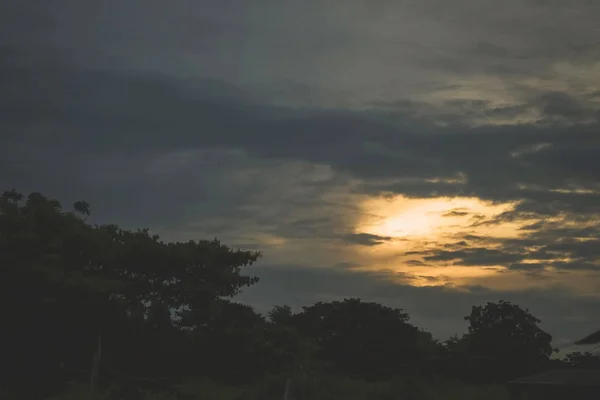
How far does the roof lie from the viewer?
1566 inches

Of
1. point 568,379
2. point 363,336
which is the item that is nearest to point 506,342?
point 363,336

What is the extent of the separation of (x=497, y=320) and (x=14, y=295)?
173 ft

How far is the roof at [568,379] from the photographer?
39781 millimetres

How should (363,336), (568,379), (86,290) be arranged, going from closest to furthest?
(86,290) → (568,379) → (363,336)

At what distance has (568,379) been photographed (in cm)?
4109

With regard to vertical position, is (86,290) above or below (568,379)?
above

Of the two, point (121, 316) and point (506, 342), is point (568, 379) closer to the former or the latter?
point (121, 316)

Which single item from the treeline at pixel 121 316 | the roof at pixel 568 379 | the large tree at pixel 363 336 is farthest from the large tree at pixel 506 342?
the treeline at pixel 121 316

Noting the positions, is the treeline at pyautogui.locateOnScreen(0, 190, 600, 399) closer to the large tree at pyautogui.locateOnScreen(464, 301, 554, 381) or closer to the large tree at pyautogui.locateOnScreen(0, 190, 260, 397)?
the large tree at pyautogui.locateOnScreen(0, 190, 260, 397)

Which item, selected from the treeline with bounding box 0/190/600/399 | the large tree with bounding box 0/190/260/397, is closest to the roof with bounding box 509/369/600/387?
the treeline with bounding box 0/190/600/399

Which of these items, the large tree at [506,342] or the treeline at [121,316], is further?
the large tree at [506,342]

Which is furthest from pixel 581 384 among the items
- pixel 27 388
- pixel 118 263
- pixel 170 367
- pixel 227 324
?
pixel 27 388

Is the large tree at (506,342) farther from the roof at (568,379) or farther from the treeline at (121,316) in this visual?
the treeline at (121,316)

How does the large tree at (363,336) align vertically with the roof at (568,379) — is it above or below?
above
